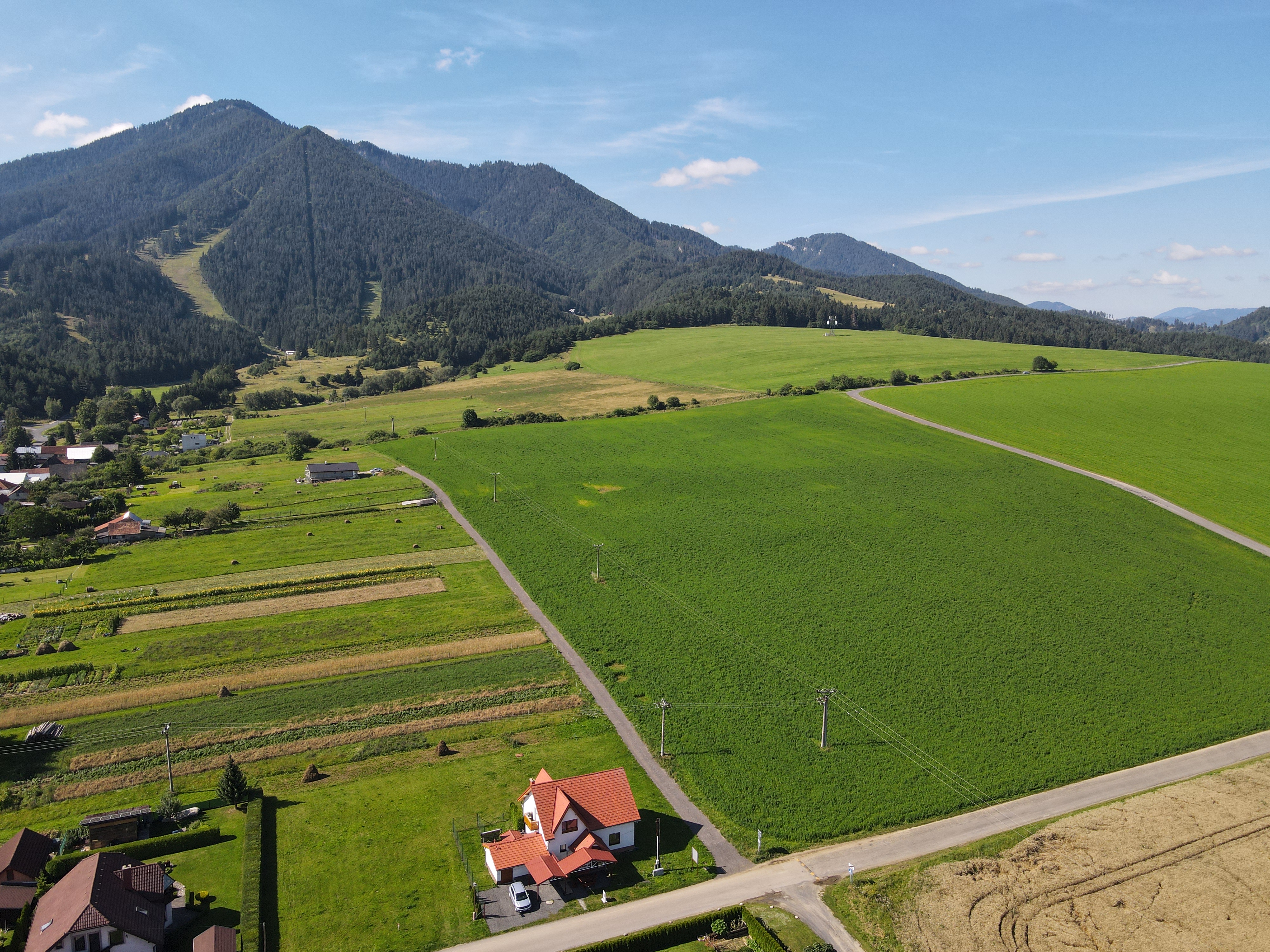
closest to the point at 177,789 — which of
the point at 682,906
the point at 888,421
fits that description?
the point at 682,906

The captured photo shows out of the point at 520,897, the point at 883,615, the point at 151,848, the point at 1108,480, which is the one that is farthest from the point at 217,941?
the point at 1108,480

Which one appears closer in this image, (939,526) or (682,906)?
(682,906)

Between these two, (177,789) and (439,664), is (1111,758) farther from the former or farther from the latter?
(177,789)

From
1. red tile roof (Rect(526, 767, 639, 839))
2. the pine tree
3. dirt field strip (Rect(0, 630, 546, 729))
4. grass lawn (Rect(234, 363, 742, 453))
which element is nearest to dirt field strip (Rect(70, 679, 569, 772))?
dirt field strip (Rect(0, 630, 546, 729))

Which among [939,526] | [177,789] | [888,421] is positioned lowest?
[177,789]

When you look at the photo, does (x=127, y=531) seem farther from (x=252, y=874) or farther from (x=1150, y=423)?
(x=1150, y=423)

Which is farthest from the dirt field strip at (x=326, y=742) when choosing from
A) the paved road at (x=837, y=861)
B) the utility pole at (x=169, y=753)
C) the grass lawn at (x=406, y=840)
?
the paved road at (x=837, y=861)

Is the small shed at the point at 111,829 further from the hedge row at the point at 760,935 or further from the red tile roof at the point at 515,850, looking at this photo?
the hedge row at the point at 760,935
